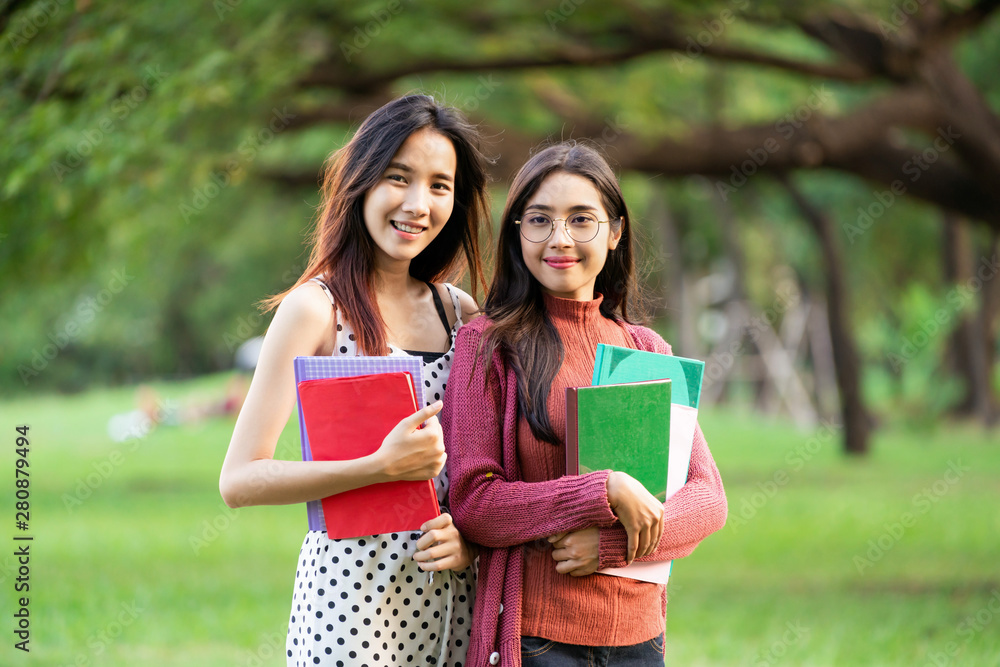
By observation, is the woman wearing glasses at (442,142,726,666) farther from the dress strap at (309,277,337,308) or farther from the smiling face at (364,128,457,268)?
the dress strap at (309,277,337,308)

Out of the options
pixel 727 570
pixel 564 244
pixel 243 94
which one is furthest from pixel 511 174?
pixel 564 244

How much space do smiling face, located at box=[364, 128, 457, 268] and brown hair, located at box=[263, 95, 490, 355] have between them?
0.02 meters

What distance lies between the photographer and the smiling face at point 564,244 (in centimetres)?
222

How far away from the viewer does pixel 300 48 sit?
21.6 ft

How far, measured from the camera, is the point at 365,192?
7.63 ft

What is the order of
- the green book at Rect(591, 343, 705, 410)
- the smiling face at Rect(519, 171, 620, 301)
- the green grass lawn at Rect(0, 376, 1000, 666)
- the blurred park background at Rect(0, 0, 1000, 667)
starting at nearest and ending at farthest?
the green book at Rect(591, 343, 705, 410) < the smiling face at Rect(519, 171, 620, 301) < the blurred park background at Rect(0, 0, 1000, 667) < the green grass lawn at Rect(0, 376, 1000, 666)

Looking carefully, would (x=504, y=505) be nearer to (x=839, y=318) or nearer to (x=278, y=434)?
(x=278, y=434)

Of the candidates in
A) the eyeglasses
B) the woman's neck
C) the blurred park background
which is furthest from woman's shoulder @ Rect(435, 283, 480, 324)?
the blurred park background

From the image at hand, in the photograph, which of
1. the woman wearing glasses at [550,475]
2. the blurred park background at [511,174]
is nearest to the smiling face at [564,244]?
the woman wearing glasses at [550,475]

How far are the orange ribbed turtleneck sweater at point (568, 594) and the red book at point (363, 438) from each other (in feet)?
0.79

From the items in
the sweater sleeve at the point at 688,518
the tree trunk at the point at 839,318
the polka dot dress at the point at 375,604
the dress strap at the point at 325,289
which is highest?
the tree trunk at the point at 839,318

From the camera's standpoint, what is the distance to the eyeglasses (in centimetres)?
223

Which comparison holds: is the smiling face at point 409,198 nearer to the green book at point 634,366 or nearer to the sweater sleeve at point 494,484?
the sweater sleeve at point 494,484

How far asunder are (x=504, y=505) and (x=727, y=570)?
18.3ft
